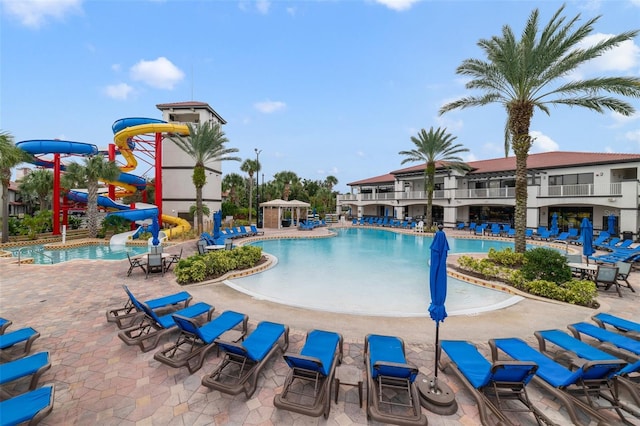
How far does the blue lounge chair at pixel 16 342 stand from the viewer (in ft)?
15.0

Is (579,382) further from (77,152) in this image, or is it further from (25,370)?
(77,152)

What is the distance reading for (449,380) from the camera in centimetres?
429

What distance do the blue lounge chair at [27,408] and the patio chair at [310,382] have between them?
2.62m

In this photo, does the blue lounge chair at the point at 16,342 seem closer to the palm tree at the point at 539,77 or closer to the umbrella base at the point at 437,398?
the umbrella base at the point at 437,398

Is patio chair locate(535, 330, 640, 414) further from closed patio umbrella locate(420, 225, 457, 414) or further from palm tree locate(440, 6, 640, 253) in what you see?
palm tree locate(440, 6, 640, 253)

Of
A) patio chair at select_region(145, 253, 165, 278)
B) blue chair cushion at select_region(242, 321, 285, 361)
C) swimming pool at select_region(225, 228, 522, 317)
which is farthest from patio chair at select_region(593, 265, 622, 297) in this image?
patio chair at select_region(145, 253, 165, 278)

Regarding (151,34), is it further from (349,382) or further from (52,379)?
(349,382)

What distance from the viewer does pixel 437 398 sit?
3.72 metres

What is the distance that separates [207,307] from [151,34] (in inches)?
522

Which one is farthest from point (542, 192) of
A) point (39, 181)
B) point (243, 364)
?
point (39, 181)

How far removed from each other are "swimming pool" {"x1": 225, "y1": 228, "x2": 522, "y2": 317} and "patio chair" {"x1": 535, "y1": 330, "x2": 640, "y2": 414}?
2.16 m

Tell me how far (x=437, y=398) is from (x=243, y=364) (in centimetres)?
277

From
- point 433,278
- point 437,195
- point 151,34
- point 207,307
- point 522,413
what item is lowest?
point 522,413

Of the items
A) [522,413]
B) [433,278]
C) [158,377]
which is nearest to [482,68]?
[433,278]
